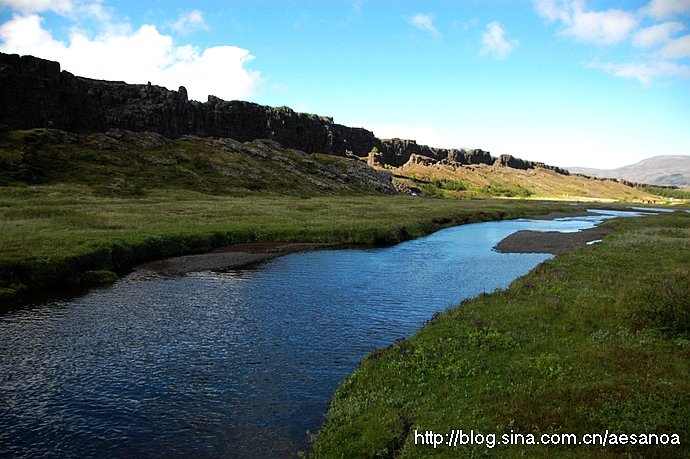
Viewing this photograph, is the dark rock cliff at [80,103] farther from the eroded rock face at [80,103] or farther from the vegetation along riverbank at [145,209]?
the vegetation along riverbank at [145,209]

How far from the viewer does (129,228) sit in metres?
57.8

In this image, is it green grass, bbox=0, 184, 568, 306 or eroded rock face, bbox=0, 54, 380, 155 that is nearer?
green grass, bbox=0, 184, 568, 306

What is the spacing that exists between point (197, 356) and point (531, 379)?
16.2 metres

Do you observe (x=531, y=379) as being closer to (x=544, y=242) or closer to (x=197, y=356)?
(x=197, y=356)

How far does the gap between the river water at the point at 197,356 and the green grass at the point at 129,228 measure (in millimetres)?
5190

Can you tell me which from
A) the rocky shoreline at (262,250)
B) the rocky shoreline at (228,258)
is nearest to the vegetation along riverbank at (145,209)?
the rocky shoreline at (228,258)

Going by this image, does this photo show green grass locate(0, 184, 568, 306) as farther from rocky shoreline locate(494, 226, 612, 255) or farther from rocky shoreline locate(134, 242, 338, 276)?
rocky shoreline locate(494, 226, 612, 255)

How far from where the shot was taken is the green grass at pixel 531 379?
13938 millimetres

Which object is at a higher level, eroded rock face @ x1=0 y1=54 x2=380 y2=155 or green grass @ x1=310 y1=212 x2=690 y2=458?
eroded rock face @ x1=0 y1=54 x2=380 y2=155

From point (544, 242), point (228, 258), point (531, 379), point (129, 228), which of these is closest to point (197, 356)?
point (531, 379)

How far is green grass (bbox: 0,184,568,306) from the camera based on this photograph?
39.3 metres

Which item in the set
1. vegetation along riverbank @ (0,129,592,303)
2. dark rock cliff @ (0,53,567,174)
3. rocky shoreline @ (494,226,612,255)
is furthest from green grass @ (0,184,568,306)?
dark rock cliff @ (0,53,567,174)

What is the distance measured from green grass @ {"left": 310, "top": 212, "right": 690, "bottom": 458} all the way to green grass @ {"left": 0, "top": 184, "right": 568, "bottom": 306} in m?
30.8

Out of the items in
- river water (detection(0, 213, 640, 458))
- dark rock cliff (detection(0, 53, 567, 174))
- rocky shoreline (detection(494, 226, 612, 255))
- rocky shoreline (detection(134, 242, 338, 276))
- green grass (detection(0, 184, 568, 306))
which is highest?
dark rock cliff (detection(0, 53, 567, 174))
